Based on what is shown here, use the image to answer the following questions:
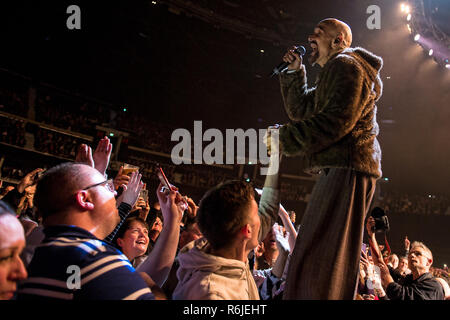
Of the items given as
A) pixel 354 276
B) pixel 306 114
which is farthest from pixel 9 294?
pixel 306 114

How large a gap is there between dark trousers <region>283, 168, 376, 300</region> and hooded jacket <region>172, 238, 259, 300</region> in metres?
0.26

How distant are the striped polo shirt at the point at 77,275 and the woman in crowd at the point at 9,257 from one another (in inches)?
2.4

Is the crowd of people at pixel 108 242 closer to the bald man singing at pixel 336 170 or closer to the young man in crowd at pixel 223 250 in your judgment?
the young man in crowd at pixel 223 250

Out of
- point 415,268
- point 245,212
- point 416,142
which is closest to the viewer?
point 245,212

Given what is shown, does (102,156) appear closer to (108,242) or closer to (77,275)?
(108,242)

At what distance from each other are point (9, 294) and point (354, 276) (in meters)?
1.28

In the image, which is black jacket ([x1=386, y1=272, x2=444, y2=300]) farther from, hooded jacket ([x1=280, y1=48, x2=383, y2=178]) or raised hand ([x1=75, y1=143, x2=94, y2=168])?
raised hand ([x1=75, y1=143, x2=94, y2=168])

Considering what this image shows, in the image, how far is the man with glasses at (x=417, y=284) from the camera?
246 centimetres

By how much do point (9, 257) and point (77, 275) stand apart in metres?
0.19

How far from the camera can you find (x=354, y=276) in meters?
1.50

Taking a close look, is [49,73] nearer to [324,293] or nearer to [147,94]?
[147,94]

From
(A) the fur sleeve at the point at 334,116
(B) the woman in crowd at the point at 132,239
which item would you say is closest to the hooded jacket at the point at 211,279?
(A) the fur sleeve at the point at 334,116

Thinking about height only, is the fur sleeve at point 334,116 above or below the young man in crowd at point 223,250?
above

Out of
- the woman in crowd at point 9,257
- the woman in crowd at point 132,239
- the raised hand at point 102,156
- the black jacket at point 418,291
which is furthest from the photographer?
the woman in crowd at point 132,239
